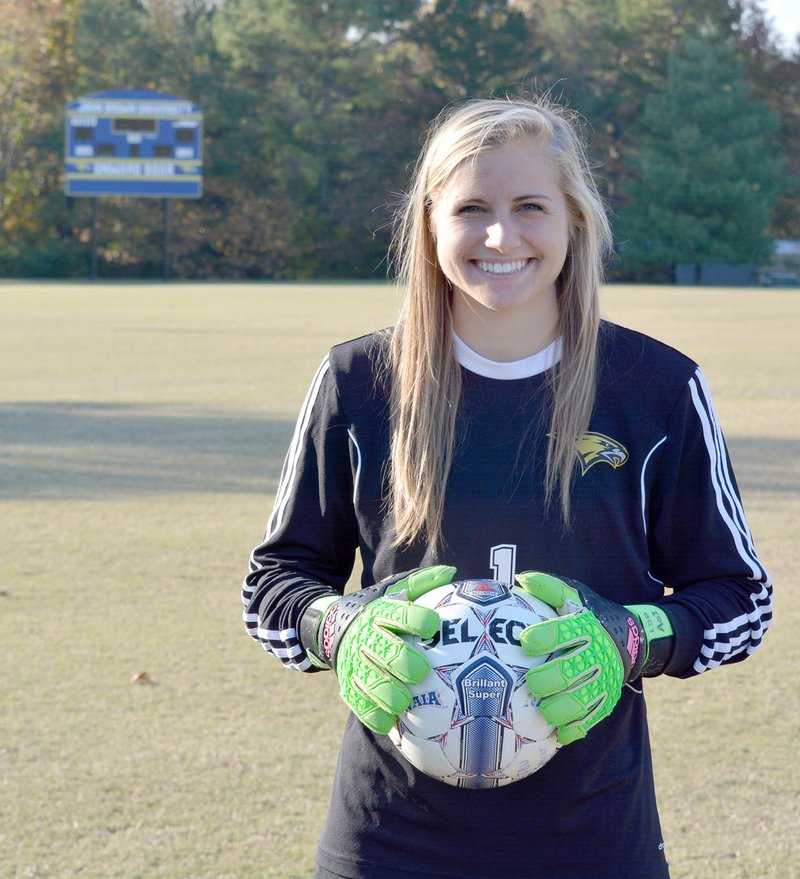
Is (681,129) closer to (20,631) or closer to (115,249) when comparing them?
(115,249)

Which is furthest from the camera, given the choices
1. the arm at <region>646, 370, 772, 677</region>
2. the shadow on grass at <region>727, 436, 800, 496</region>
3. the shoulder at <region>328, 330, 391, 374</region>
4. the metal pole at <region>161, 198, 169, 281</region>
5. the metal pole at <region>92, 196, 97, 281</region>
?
the metal pole at <region>161, 198, 169, 281</region>

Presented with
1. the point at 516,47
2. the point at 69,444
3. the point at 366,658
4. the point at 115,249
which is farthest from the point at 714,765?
the point at 516,47

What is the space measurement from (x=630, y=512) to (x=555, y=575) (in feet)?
0.55

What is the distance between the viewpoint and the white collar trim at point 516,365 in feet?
6.91

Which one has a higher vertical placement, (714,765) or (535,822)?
(535,822)

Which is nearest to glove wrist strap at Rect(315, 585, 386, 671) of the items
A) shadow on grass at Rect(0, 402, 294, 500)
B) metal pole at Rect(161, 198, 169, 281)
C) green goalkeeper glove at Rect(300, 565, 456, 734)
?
green goalkeeper glove at Rect(300, 565, 456, 734)

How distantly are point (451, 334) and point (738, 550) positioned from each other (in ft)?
1.88

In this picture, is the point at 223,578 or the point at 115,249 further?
the point at 115,249

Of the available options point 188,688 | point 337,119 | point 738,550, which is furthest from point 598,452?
point 337,119

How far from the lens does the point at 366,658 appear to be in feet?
6.11

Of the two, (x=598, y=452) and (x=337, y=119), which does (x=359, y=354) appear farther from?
(x=337, y=119)

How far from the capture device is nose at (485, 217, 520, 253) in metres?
2.05

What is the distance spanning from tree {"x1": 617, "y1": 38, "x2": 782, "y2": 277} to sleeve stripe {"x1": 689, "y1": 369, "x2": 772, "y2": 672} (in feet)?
180

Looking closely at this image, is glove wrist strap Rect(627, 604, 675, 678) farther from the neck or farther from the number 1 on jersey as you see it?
the neck
